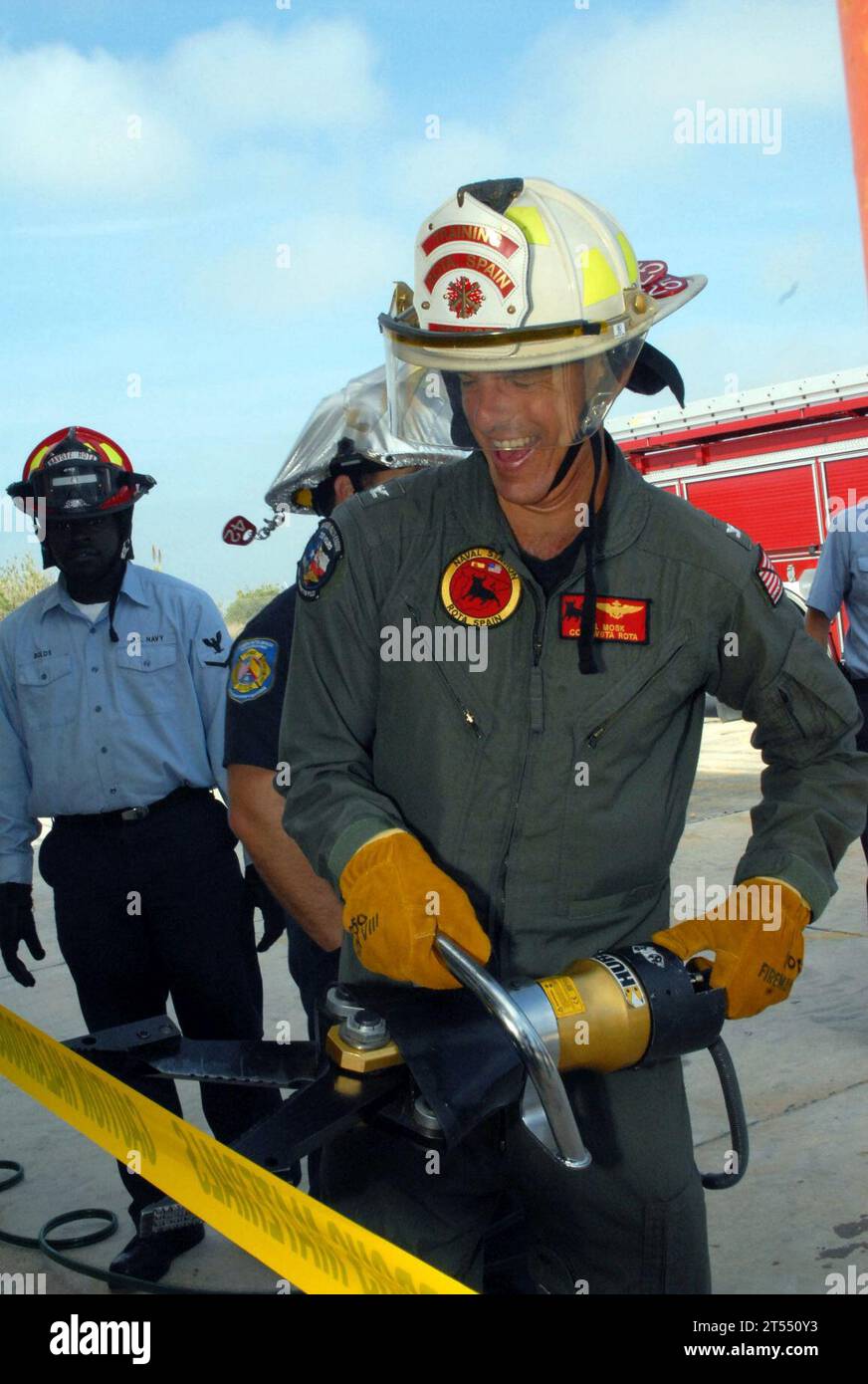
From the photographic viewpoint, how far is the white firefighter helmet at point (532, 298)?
75.3 inches

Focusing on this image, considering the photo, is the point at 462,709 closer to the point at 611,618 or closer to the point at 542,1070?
the point at 611,618

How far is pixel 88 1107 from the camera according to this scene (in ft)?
7.22

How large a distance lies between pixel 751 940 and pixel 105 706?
219cm

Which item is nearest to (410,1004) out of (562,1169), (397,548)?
(562,1169)

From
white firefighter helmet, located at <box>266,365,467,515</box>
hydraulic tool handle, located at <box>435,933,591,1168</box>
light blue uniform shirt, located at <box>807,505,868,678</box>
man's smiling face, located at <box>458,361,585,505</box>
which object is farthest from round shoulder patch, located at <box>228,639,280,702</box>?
light blue uniform shirt, located at <box>807,505,868,678</box>

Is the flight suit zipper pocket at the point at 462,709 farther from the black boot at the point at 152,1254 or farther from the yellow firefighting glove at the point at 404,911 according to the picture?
the black boot at the point at 152,1254

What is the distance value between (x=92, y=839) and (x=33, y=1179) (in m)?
1.18

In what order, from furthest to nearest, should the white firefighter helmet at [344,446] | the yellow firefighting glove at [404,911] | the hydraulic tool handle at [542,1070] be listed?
the white firefighter helmet at [344,446] → the yellow firefighting glove at [404,911] → the hydraulic tool handle at [542,1070]

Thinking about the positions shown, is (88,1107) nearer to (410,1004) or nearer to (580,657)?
(410,1004)

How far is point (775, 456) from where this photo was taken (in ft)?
49.9

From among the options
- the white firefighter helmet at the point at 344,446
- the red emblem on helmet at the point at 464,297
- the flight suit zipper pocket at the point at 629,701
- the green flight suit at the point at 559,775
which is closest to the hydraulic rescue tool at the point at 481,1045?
the green flight suit at the point at 559,775

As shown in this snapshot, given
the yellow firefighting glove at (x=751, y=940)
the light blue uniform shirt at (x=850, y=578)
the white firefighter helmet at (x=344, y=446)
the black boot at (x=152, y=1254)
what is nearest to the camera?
the yellow firefighting glove at (x=751, y=940)

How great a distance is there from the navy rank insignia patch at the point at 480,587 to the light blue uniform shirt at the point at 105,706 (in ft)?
5.71

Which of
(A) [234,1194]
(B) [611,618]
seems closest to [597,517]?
(B) [611,618]
